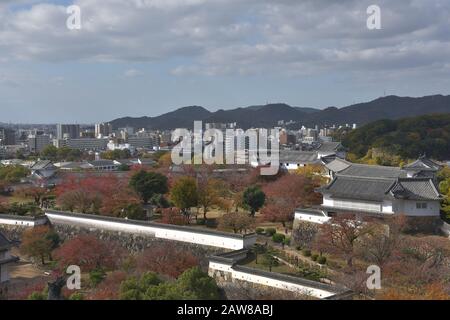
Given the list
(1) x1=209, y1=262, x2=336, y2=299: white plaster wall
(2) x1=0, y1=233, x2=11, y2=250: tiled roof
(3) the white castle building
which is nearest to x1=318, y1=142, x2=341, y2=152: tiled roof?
(3) the white castle building

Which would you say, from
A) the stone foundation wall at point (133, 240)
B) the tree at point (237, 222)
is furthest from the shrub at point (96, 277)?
the tree at point (237, 222)

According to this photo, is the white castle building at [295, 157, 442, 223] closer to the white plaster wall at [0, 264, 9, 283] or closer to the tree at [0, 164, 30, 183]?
the white plaster wall at [0, 264, 9, 283]

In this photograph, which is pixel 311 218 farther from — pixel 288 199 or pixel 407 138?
pixel 407 138

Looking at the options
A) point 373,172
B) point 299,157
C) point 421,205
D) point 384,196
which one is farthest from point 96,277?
point 299,157

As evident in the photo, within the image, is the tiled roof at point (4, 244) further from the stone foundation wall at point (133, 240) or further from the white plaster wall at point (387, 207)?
the white plaster wall at point (387, 207)
